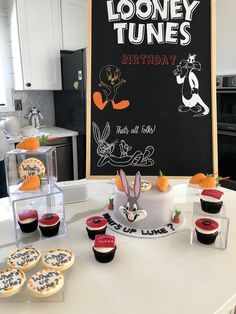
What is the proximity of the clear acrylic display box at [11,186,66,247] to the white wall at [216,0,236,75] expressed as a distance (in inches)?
85.9

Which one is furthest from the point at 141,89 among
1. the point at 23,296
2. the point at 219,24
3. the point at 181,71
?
the point at 219,24

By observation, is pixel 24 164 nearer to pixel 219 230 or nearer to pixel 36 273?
pixel 36 273

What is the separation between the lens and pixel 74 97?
8.92 feet

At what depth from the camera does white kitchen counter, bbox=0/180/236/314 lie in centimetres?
54

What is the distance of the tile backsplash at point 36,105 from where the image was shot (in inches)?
116

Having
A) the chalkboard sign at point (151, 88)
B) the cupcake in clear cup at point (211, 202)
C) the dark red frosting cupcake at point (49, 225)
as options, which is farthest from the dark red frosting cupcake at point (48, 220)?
the cupcake in clear cup at point (211, 202)

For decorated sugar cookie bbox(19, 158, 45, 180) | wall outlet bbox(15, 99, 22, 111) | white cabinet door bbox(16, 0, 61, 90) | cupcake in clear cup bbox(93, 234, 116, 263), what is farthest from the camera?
wall outlet bbox(15, 99, 22, 111)

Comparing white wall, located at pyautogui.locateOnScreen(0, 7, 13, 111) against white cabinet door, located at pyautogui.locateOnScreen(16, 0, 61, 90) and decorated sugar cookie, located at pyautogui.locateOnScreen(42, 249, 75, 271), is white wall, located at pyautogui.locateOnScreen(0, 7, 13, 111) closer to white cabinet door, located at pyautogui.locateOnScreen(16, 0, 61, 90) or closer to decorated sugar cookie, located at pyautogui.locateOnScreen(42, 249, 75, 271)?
white cabinet door, located at pyautogui.locateOnScreen(16, 0, 61, 90)

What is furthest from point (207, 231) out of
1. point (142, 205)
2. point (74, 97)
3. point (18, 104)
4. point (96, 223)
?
point (18, 104)

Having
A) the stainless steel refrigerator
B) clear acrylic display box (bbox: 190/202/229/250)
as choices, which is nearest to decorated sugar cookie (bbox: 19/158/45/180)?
clear acrylic display box (bbox: 190/202/229/250)

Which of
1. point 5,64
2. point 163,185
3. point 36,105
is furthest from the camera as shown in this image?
point 36,105

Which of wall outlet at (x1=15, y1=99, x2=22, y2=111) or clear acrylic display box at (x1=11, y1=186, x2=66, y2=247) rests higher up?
wall outlet at (x1=15, y1=99, x2=22, y2=111)

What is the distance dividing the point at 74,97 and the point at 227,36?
61.1 inches

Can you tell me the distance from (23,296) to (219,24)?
108 inches
